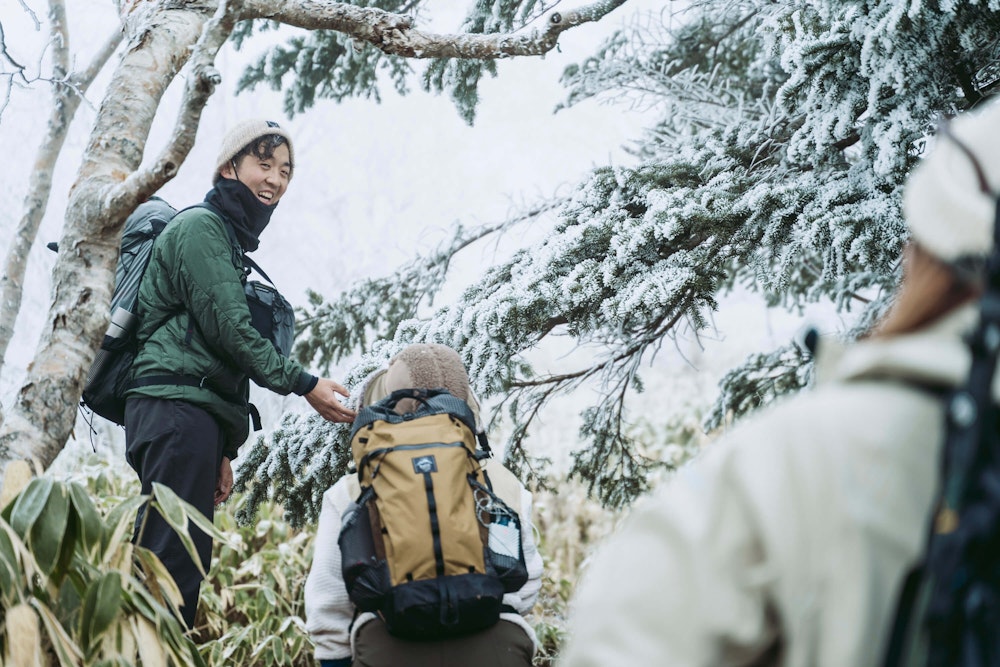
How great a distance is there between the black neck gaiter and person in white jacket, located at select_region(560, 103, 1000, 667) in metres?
2.10

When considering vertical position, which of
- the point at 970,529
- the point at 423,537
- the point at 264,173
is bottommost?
the point at 423,537

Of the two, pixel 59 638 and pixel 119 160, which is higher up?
pixel 119 160

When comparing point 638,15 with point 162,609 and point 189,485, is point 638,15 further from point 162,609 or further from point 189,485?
point 162,609

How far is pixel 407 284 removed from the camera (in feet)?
13.6

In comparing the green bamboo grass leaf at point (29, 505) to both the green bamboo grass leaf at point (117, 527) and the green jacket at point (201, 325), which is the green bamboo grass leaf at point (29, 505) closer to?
the green bamboo grass leaf at point (117, 527)

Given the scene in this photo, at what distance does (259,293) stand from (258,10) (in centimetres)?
112

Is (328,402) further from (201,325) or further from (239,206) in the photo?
(239,206)

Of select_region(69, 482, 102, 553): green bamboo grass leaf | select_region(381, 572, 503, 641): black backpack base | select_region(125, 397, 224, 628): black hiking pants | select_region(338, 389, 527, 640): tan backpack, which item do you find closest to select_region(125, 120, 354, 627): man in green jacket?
select_region(125, 397, 224, 628): black hiking pants

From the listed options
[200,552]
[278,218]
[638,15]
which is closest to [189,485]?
[200,552]

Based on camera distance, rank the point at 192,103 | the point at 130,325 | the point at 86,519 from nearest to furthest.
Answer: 1. the point at 86,519
2. the point at 192,103
3. the point at 130,325

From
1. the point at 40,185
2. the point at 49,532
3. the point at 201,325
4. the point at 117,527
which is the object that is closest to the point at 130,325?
the point at 201,325

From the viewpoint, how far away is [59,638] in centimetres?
161

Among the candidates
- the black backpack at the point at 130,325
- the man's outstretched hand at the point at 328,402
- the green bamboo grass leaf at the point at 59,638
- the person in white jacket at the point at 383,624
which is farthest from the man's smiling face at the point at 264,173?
the green bamboo grass leaf at the point at 59,638

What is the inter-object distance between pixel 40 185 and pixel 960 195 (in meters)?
5.37
